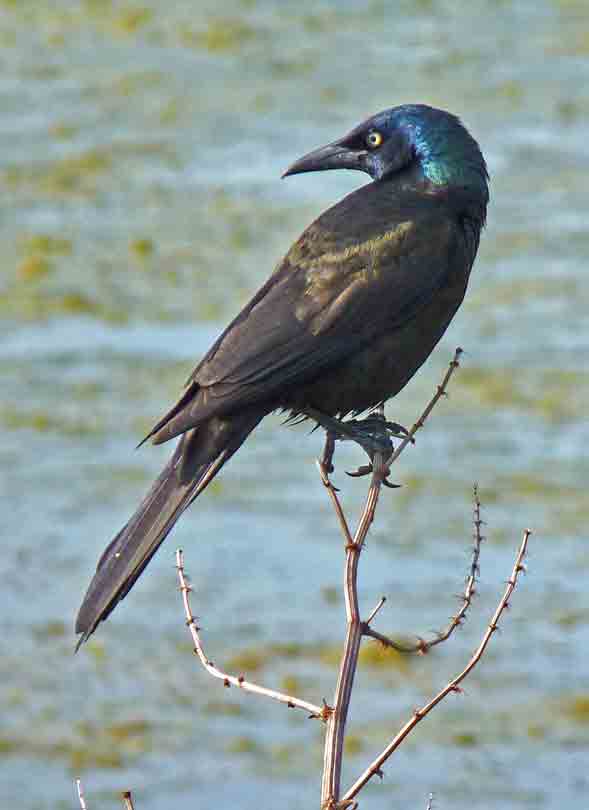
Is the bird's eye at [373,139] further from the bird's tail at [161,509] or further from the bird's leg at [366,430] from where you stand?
the bird's tail at [161,509]

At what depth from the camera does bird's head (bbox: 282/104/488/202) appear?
429 centimetres

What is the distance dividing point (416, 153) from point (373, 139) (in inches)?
5.2

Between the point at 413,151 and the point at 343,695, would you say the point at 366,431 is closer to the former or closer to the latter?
the point at 413,151

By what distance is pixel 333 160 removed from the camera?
447cm

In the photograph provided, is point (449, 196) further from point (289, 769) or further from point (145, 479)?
point (145, 479)

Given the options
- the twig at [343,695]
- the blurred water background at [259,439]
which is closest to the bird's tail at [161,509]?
the twig at [343,695]

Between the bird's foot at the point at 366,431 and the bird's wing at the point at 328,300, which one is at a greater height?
the bird's wing at the point at 328,300

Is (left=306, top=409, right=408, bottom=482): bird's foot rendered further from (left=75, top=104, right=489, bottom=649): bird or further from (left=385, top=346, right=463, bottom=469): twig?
(left=385, top=346, right=463, bottom=469): twig

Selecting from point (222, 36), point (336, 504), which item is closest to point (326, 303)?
point (336, 504)

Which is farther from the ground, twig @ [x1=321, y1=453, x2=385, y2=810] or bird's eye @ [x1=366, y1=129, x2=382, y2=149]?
bird's eye @ [x1=366, y1=129, x2=382, y2=149]

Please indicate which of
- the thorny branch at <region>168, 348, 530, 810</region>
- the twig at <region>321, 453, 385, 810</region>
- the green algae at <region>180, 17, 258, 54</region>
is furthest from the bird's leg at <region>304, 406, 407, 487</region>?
the green algae at <region>180, 17, 258, 54</region>

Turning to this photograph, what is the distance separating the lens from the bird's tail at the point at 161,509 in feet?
12.3

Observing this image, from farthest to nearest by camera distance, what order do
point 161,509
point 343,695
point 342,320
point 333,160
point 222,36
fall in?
point 222,36
point 333,160
point 342,320
point 161,509
point 343,695

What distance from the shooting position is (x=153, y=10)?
45.8 feet
